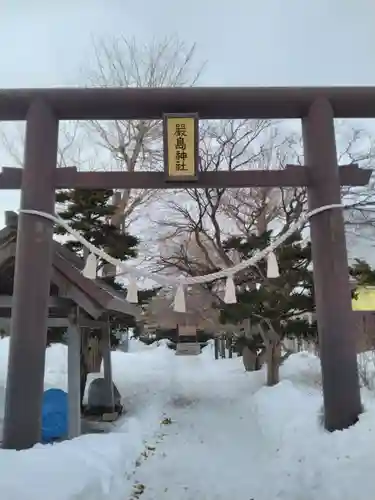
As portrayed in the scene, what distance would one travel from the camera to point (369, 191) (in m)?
13.9

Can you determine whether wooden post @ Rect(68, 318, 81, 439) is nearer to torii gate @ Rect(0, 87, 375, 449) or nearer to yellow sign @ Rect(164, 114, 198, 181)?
torii gate @ Rect(0, 87, 375, 449)

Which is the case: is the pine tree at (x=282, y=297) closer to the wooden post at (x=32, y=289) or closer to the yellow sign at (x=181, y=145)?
the yellow sign at (x=181, y=145)

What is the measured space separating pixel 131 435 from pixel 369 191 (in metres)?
10.3

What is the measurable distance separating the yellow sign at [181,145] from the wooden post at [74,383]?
3237mm

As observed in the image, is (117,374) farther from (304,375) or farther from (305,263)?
(305,263)

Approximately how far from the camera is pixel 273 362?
12.6 m

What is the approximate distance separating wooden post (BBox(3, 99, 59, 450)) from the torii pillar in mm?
3238

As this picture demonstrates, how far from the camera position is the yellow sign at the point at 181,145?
18.6 feet

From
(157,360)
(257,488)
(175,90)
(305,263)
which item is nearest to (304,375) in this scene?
(305,263)

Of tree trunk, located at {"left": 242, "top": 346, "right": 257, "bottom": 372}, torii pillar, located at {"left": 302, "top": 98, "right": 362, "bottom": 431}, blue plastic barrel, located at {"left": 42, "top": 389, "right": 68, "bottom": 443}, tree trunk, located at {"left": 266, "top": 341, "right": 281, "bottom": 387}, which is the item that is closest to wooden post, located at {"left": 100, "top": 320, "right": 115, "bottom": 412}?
blue plastic barrel, located at {"left": 42, "top": 389, "right": 68, "bottom": 443}

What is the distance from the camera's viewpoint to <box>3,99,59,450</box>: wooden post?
16.5 ft

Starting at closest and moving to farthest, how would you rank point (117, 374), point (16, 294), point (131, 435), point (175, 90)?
point (16, 294)
point (175, 90)
point (131, 435)
point (117, 374)

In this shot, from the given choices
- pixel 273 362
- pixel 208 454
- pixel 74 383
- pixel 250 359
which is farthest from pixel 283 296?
pixel 74 383

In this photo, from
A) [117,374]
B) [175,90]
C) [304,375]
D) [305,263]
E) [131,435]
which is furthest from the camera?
[117,374]
